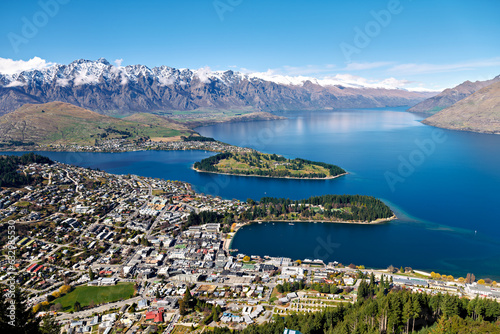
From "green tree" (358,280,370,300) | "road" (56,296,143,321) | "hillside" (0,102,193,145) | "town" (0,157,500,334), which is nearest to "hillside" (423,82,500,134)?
"hillside" (0,102,193,145)

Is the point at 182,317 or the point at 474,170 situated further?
the point at 474,170

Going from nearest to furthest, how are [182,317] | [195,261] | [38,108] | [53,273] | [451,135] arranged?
[182,317]
[53,273]
[195,261]
[451,135]
[38,108]

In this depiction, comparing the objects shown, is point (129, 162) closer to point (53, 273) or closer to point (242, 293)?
point (53, 273)

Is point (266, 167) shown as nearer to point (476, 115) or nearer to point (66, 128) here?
point (66, 128)

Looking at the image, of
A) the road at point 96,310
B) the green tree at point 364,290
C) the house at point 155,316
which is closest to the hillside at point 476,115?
the green tree at point 364,290

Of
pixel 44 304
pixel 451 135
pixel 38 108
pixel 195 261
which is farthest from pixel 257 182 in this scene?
pixel 38 108

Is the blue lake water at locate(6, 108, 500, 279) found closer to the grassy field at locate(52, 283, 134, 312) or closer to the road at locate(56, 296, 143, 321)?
the grassy field at locate(52, 283, 134, 312)
